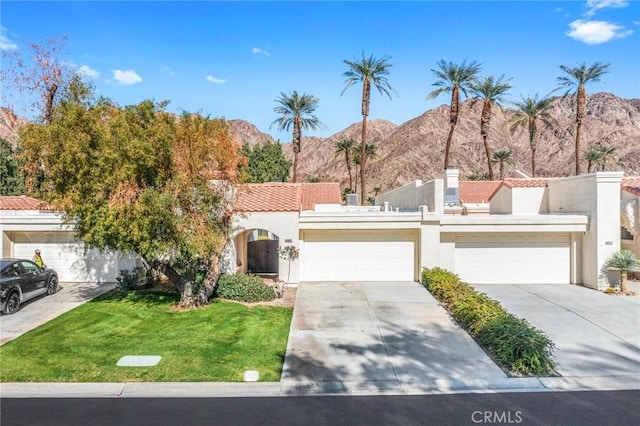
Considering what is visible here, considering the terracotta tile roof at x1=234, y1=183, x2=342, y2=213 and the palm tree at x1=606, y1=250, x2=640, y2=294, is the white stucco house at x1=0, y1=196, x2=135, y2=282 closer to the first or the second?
the terracotta tile roof at x1=234, y1=183, x2=342, y2=213

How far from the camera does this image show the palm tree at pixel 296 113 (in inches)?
1483

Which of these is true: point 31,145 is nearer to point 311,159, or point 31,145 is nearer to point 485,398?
point 485,398

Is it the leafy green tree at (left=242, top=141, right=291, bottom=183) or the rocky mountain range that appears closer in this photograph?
the leafy green tree at (left=242, top=141, right=291, bottom=183)

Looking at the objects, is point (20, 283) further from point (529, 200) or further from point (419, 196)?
point (529, 200)

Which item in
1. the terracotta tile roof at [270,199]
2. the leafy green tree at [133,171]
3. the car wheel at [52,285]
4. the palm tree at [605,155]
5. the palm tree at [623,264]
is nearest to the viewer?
the leafy green tree at [133,171]

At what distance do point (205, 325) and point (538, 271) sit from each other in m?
13.9

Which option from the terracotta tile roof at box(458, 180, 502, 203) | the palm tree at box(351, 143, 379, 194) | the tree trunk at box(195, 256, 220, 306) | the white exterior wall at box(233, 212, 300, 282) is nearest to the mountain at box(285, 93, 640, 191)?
the palm tree at box(351, 143, 379, 194)

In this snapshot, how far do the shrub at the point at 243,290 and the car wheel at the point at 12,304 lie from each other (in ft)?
20.1

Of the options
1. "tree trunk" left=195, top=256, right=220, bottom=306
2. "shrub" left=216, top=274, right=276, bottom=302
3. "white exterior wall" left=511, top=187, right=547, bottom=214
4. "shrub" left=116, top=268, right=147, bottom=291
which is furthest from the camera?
"white exterior wall" left=511, top=187, right=547, bottom=214

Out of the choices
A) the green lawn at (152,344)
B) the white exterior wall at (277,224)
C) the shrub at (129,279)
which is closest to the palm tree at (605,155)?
the white exterior wall at (277,224)

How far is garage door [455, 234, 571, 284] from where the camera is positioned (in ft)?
55.7

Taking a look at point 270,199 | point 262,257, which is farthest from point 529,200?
point 262,257

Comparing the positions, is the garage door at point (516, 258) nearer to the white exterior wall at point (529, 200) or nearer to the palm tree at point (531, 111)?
the white exterior wall at point (529, 200)

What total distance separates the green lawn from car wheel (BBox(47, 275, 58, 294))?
2839 mm
